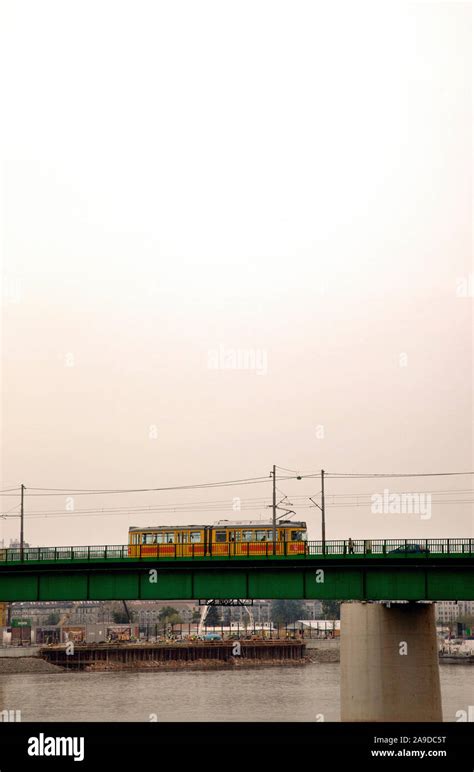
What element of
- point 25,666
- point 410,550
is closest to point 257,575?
point 410,550

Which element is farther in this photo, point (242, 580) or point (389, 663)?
point (242, 580)

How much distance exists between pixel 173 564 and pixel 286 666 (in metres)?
108

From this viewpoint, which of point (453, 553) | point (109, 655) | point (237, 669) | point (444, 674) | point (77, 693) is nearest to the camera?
point (453, 553)

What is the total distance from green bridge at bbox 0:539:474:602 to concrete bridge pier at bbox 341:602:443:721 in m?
2.28

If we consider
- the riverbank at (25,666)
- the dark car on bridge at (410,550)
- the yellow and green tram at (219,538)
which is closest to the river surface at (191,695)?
the riverbank at (25,666)

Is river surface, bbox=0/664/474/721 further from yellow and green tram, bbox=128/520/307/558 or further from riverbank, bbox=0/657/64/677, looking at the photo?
yellow and green tram, bbox=128/520/307/558

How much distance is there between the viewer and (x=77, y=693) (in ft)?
364

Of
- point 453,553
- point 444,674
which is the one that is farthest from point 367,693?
point 444,674

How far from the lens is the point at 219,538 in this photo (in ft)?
254

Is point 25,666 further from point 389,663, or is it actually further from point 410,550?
point 410,550

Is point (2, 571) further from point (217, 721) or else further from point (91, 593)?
point (217, 721)

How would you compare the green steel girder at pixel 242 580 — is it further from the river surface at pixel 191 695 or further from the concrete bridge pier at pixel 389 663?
the river surface at pixel 191 695

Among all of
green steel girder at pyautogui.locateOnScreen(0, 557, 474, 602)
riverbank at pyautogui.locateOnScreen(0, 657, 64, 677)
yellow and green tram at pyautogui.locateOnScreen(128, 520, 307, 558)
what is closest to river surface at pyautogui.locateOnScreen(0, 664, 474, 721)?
riverbank at pyautogui.locateOnScreen(0, 657, 64, 677)

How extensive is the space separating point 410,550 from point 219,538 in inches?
696
